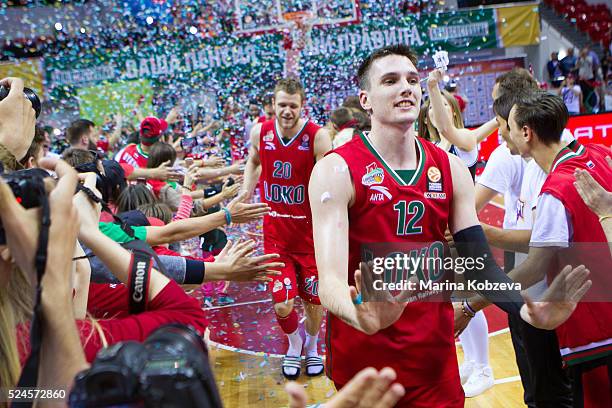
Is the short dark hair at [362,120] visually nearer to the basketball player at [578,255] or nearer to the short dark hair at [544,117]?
the short dark hair at [544,117]

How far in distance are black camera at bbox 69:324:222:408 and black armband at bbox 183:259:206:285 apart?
5.68 feet

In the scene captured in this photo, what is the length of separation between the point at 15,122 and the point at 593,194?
7.66 ft

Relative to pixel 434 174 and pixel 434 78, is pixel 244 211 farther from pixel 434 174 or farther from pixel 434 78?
pixel 434 78

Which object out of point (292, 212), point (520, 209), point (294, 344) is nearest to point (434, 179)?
point (520, 209)

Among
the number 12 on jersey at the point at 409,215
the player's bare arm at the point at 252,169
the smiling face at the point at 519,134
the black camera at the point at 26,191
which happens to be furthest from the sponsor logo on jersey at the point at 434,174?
the player's bare arm at the point at 252,169

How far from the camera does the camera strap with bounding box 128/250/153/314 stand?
171 centimetres

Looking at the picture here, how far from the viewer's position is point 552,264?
292cm

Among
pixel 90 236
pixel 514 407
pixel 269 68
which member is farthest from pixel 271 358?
pixel 269 68

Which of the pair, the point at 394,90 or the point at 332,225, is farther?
the point at 394,90

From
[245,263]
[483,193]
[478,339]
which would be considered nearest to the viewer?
[245,263]

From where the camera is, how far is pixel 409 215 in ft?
8.89

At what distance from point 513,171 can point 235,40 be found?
519 inches

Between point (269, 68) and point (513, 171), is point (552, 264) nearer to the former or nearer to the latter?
point (513, 171)

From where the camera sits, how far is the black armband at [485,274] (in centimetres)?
262
